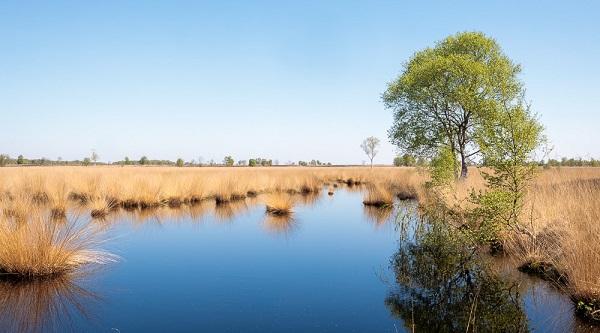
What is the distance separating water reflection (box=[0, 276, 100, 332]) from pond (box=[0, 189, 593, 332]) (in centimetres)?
1

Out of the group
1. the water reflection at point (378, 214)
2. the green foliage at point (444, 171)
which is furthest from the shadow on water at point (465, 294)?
the green foliage at point (444, 171)

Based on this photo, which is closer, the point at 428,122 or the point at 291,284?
the point at 291,284

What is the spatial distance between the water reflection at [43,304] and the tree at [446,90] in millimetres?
20193

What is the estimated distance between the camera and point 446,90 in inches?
904

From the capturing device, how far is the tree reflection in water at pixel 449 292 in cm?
522

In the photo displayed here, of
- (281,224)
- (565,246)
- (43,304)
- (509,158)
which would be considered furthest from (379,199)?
(43,304)

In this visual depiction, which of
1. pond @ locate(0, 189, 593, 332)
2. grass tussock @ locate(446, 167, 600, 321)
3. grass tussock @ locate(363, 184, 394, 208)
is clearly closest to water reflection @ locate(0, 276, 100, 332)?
pond @ locate(0, 189, 593, 332)

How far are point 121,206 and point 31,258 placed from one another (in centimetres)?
1026

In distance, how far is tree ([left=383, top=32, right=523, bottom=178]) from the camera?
22.3 metres

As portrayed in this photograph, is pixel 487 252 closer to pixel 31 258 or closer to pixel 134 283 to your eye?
pixel 134 283

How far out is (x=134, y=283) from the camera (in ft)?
22.2

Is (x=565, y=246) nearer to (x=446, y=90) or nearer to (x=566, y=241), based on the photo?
(x=566, y=241)

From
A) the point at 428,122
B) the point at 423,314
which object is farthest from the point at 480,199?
the point at 428,122

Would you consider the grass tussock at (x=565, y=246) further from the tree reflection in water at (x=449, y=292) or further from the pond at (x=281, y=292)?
the tree reflection in water at (x=449, y=292)
